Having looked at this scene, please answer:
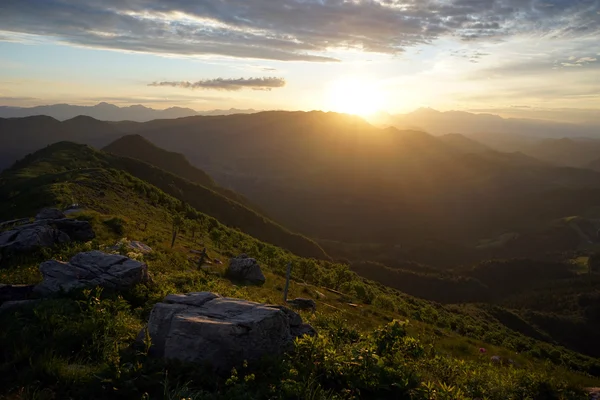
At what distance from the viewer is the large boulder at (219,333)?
7.75 m

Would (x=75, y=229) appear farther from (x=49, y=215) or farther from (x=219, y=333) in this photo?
(x=219, y=333)

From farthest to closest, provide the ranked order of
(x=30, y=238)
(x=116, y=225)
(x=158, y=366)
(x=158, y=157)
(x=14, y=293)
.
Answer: (x=158, y=157), (x=116, y=225), (x=30, y=238), (x=14, y=293), (x=158, y=366)

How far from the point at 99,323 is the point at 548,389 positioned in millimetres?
12286

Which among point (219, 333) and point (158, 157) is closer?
point (219, 333)

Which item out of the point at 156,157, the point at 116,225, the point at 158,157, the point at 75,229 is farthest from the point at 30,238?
the point at 158,157

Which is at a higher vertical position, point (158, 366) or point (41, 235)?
point (158, 366)

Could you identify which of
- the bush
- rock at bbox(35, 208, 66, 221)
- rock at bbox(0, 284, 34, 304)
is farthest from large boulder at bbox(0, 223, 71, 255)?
the bush

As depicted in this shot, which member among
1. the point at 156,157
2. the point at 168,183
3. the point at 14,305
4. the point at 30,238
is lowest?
the point at 156,157

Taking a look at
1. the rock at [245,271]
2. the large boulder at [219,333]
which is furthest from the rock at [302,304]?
the large boulder at [219,333]

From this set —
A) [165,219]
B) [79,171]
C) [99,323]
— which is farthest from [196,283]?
[79,171]

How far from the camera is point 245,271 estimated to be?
2552 cm

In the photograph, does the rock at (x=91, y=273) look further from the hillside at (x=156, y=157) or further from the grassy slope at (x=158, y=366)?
the hillside at (x=156, y=157)

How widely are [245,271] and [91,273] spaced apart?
1449cm

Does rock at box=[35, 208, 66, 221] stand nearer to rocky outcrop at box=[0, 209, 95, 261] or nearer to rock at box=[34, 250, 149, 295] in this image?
rocky outcrop at box=[0, 209, 95, 261]
